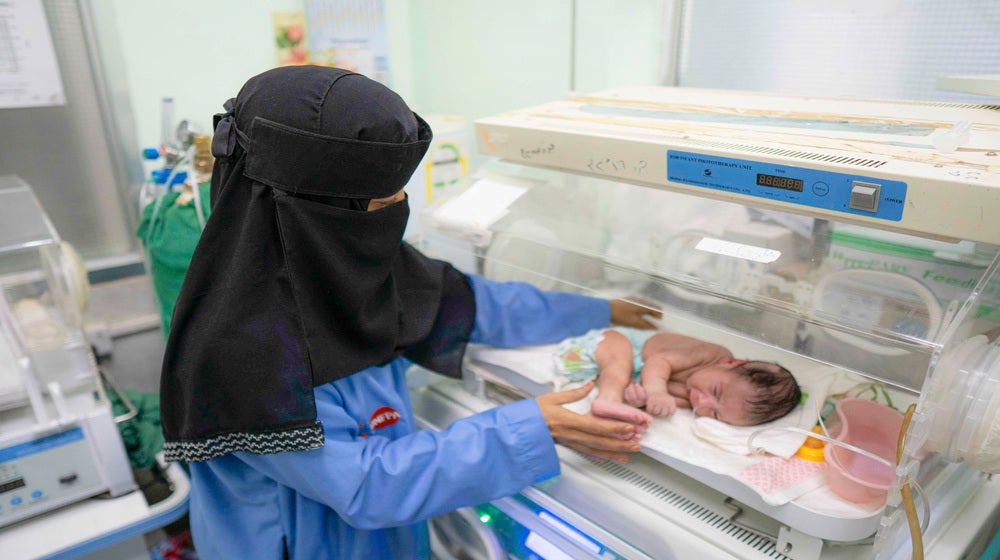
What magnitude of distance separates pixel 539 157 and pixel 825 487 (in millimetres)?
766

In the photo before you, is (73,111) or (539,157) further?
(73,111)

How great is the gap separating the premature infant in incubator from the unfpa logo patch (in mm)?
363

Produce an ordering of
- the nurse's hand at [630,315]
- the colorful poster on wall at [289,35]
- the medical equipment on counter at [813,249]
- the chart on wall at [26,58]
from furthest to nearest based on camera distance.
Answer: the colorful poster on wall at [289,35], the chart on wall at [26,58], the nurse's hand at [630,315], the medical equipment on counter at [813,249]

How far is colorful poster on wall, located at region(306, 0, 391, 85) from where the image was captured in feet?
7.32

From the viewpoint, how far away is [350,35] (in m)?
2.31

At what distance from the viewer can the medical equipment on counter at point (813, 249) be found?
0.83 m

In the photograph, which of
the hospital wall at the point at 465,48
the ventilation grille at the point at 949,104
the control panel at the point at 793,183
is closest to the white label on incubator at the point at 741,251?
the control panel at the point at 793,183

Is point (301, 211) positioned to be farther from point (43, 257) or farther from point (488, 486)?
point (43, 257)

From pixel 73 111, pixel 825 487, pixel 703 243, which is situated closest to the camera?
pixel 825 487

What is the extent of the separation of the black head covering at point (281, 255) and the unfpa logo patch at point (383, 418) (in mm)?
185

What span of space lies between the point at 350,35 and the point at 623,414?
5.90ft

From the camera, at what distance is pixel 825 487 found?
3.14ft

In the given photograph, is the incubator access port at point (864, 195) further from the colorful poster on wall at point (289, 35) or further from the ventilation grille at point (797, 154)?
the colorful poster on wall at point (289, 35)

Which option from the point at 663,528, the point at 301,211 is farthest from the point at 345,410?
the point at 663,528
